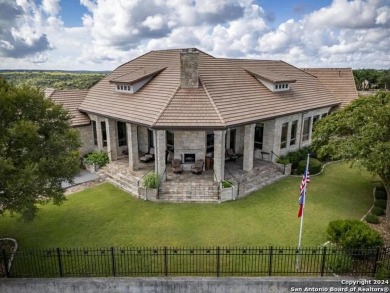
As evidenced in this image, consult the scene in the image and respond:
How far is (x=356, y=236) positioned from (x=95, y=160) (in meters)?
19.1

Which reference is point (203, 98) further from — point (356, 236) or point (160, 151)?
point (356, 236)

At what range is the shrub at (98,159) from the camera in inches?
961

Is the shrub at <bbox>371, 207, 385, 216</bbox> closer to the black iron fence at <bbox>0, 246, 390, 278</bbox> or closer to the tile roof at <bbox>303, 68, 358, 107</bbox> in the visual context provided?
the black iron fence at <bbox>0, 246, 390, 278</bbox>

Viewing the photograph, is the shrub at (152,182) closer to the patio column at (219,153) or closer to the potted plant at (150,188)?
the potted plant at (150,188)

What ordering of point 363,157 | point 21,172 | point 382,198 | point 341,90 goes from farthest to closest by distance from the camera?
point 341,90 → point 382,198 → point 363,157 → point 21,172

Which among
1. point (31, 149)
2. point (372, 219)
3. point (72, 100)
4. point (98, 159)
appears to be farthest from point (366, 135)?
point (72, 100)

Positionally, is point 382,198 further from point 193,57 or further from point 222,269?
point 193,57

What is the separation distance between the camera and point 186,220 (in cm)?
1692

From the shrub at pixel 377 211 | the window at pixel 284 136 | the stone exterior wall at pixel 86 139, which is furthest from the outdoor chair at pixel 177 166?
the shrub at pixel 377 211

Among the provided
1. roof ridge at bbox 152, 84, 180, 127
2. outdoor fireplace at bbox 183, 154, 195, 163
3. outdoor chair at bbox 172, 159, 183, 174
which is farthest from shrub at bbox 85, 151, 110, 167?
roof ridge at bbox 152, 84, 180, 127

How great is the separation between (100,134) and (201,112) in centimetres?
1013

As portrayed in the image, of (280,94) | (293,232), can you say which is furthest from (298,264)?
(280,94)

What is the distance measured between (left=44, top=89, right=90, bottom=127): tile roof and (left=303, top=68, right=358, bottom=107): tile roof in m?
25.8

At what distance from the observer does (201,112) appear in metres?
20.3
